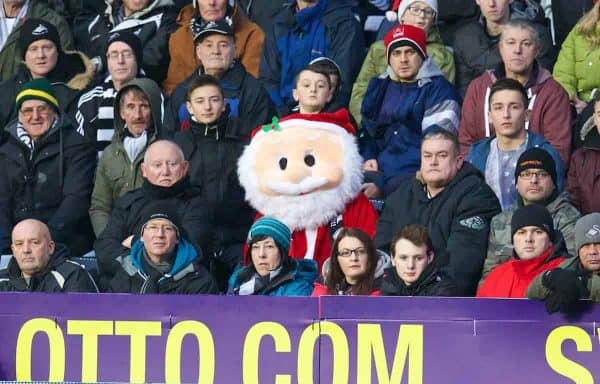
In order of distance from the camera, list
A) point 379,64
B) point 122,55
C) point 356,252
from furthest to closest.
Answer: point 122,55
point 379,64
point 356,252

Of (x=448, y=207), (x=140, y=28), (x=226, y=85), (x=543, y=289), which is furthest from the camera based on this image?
(x=140, y=28)

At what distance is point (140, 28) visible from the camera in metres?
14.0

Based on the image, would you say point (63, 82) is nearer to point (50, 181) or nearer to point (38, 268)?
point (50, 181)

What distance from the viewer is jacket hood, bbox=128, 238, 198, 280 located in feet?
35.6

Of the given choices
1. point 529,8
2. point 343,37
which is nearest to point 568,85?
point 529,8

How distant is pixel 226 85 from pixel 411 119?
1426 mm

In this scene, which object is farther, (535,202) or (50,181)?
(50,181)

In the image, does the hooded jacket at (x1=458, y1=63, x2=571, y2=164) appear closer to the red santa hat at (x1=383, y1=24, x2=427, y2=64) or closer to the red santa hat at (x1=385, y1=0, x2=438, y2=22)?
the red santa hat at (x1=383, y1=24, x2=427, y2=64)

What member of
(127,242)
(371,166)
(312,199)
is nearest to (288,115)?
(371,166)

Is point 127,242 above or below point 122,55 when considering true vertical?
below

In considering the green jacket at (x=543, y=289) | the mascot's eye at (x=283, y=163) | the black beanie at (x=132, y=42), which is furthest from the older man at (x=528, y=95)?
the black beanie at (x=132, y=42)

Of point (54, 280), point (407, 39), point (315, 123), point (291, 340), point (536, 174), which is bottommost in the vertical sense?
point (291, 340)

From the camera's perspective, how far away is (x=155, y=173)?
11789mm

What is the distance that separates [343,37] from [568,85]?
5.91ft
